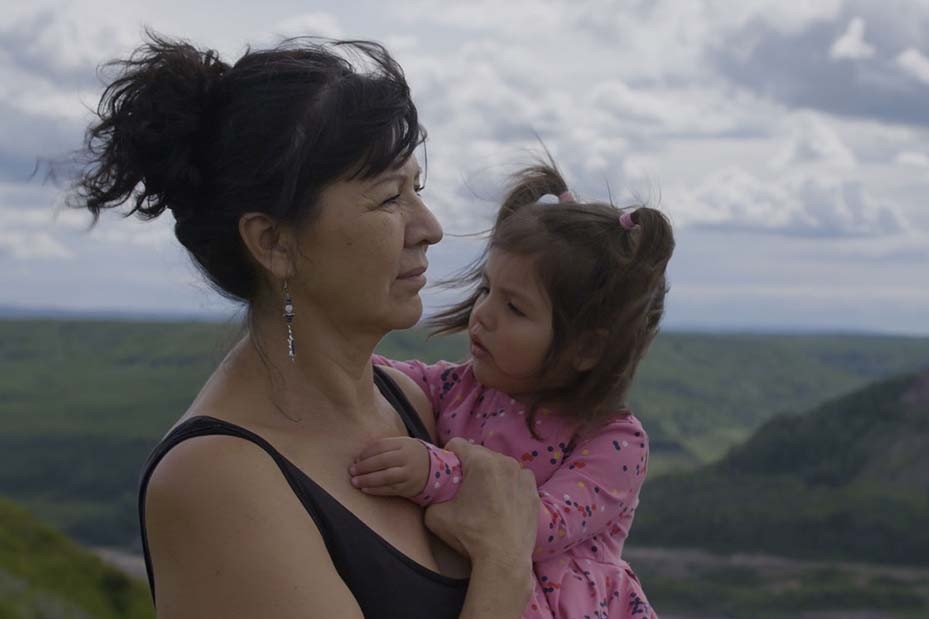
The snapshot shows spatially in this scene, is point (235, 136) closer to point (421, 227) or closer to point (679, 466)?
point (421, 227)

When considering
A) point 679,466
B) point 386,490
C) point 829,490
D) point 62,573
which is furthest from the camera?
point 679,466

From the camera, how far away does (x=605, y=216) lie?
4.76m

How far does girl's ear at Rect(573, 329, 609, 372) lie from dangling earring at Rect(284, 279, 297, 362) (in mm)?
1112

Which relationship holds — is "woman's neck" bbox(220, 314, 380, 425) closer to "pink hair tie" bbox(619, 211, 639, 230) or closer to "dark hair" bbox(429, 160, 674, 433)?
"dark hair" bbox(429, 160, 674, 433)

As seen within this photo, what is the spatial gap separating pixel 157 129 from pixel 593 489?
5.86 ft

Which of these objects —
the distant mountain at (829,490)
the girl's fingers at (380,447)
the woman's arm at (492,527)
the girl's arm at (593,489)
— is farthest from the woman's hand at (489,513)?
the distant mountain at (829,490)

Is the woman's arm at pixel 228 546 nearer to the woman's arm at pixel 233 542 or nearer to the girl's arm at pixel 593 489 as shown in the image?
the woman's arm at pixel 233 542

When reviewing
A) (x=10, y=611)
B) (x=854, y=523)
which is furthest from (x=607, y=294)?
(x=854, y=523)

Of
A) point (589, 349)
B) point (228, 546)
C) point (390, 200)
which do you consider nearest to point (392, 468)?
point (228, 546)

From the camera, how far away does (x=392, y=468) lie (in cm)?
389

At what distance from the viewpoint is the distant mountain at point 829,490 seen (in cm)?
6047

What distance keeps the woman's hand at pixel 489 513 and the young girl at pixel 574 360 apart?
251 millimetres

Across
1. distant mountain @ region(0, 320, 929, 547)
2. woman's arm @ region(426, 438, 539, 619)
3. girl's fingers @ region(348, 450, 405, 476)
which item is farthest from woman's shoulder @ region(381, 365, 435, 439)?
distant mountain @ region(0, 320, 929, 547)

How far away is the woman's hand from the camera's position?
3957mm
